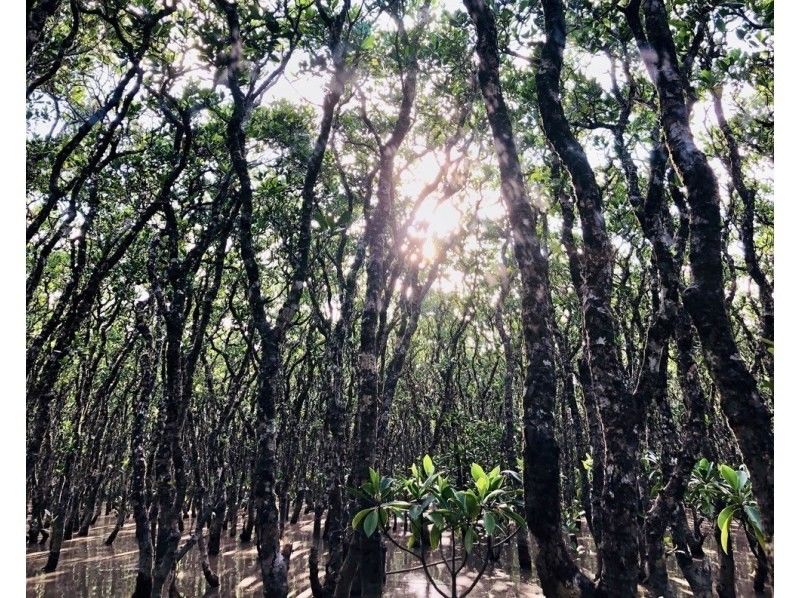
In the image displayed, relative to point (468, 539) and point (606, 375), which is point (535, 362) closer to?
point (606, 375)

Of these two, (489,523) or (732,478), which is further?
(732,478)

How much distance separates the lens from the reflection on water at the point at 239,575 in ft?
39.1

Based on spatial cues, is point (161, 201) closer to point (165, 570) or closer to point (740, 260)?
point (165, 570)

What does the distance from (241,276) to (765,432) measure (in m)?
13.5

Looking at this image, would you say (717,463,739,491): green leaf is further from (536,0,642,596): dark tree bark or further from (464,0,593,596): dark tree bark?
(464,0,593,596): dark tree bark

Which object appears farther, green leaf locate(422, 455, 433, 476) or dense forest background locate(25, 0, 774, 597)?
green leaf locate(422, 455, 433, 476)

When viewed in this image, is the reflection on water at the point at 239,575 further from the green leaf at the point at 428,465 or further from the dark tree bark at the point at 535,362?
the dark tree bark at the point at 535,362

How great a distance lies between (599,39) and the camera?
352 inches

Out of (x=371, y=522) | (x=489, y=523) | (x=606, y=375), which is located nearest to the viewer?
(x=606, y=375)

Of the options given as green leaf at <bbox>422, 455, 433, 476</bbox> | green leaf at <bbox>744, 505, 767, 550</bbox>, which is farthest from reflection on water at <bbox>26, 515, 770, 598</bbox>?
green leaf at <bbox>744, 505, 767, 550</bbox>

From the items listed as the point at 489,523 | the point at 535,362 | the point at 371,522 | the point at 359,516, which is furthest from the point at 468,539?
the point at 535,362

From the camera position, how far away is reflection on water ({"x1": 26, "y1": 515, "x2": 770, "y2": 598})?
11.9 meters

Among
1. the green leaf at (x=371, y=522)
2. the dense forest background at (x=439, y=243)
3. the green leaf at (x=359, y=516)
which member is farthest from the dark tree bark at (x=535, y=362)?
the green leaf at (x=359, y=516)

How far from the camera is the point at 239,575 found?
45.2 ft
